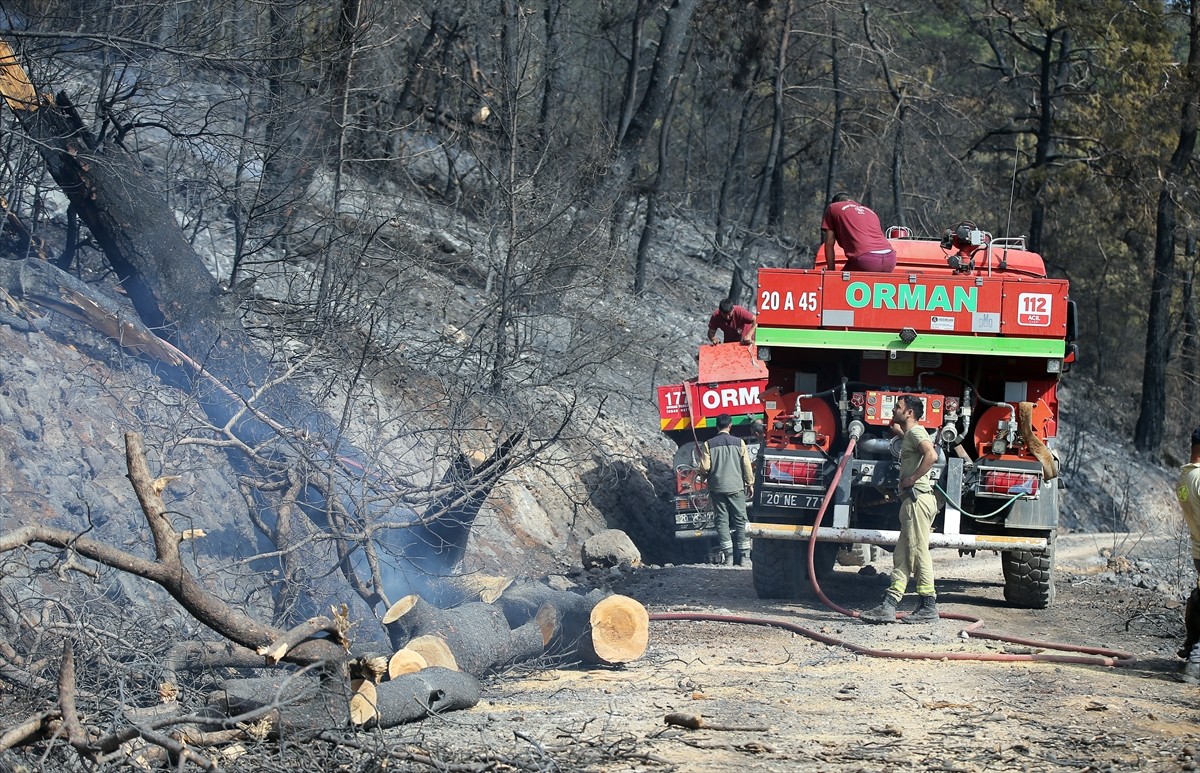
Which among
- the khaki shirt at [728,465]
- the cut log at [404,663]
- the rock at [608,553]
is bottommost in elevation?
the cut log at [404,663]

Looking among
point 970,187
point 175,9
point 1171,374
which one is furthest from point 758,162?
point 175,9

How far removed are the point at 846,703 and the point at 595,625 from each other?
170 centimetres

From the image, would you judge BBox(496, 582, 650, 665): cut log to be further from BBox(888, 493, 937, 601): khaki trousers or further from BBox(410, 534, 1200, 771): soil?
BBox(888, 493, 937, 601): khaki trousers

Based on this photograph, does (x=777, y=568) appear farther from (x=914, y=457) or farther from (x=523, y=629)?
(x=523, y=629)

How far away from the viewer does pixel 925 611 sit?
31.1 ft

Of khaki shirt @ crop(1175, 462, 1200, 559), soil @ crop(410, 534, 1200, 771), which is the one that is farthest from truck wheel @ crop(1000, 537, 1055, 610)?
khaki shirt @ crop(1175, 462, 1200, 559)

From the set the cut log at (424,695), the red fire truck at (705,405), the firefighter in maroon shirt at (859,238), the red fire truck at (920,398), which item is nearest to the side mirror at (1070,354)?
the red fire truck at (920,398)

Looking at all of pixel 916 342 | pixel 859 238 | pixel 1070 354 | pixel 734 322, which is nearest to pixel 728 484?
pixel 734 322

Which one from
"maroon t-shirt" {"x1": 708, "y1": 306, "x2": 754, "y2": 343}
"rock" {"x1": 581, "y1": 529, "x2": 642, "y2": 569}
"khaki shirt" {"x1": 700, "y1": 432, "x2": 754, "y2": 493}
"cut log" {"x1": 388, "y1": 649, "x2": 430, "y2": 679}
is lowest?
"cut log" {"x1": 388, "y1": 649, "x2": 430, "y2": 679}

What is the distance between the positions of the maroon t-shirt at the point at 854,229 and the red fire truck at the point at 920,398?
1.60 ft

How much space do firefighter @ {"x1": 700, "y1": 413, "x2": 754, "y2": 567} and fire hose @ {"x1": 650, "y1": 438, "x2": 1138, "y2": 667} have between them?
3.25 m

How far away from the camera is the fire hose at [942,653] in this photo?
8.31m

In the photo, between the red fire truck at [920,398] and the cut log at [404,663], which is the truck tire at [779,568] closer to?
the red fire truck at [920,398]

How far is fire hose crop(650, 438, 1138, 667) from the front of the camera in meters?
8.31
